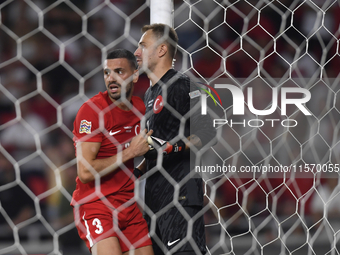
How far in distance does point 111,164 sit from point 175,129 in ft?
0.65

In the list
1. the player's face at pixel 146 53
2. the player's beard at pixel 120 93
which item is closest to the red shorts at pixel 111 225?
the player's beard at pixel 120 93

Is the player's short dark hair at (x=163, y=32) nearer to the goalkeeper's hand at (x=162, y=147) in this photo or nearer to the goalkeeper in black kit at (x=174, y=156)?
the goalkeeper in black kit at (x=174, y=156)

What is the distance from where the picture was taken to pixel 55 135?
5.92 feet

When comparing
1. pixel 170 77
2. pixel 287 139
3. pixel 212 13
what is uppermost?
pixel 212 13

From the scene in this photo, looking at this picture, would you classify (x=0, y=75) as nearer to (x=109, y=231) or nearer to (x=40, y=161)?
(x=40, y=161)

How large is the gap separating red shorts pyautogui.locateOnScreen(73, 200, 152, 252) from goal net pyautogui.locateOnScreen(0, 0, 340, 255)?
0.73 meters

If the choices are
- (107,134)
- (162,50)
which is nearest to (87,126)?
(107,134)

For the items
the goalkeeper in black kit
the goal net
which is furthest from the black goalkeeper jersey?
the goal net

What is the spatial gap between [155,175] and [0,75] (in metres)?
1.28

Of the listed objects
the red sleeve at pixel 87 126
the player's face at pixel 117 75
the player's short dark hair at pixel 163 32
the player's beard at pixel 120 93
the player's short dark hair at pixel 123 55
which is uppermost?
the player's short dark hair at pixel 163 32

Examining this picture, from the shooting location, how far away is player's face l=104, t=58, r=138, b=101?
88cm

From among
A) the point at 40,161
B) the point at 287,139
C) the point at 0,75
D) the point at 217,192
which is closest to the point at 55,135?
the point at 40,161

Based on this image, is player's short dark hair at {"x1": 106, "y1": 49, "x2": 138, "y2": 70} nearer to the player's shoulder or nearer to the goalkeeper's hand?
the player's shoulder

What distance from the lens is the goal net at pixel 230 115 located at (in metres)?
1.68
